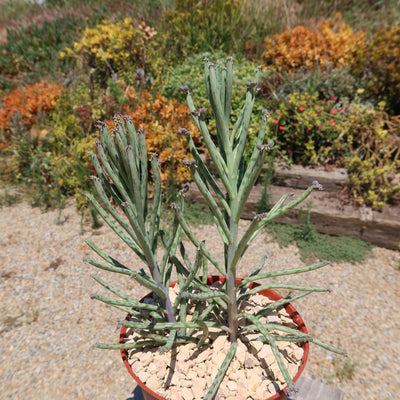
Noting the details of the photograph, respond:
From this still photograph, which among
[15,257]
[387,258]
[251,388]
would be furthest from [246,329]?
[15,257]

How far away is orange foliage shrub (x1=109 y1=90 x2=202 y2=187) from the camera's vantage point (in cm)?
402

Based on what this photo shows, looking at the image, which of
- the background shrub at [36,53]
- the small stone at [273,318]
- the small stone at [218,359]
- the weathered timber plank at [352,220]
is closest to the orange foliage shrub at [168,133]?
the weathered timber plank at [352,220]

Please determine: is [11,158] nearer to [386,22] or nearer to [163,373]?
[163,373]

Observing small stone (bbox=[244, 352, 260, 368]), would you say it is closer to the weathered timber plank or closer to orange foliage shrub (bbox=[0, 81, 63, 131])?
the weathered timber plank

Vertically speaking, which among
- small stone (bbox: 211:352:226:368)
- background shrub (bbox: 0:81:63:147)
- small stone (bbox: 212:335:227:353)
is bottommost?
small stone (bbox: 211:352:226:368)

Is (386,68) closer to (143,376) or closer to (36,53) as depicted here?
(143,376)

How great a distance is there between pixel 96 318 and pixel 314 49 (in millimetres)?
4763

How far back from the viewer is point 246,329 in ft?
4.32

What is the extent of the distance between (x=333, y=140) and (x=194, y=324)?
3447mm

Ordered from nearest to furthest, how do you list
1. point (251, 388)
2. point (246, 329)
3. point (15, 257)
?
point (251, 388) → point (246, 329) → point (15, 257)

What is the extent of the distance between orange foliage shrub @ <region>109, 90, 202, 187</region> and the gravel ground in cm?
77

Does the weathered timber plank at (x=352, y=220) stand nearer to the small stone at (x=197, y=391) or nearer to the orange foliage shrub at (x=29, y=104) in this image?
the small stone at (x=197, y=391)

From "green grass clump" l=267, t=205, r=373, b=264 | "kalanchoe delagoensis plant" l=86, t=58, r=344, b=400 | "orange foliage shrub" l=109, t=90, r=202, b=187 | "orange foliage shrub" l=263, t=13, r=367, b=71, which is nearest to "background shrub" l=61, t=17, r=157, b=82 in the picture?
"orange foliage shrub" l=109, t=90, r=202, b=187

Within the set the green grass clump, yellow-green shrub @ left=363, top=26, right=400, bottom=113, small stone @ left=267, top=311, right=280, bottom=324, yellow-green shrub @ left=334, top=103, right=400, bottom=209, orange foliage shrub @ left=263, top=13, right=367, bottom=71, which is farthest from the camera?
orange foliage shrub @ left=263, top=13, right=367, bottom=71
